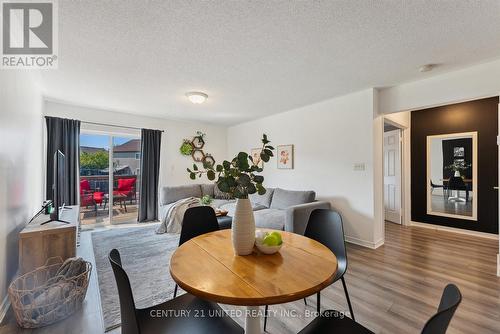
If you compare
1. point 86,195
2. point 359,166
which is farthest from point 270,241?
point 86,195

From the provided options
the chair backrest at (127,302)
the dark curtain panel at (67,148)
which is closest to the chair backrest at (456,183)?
the chair backrest at (127,302)

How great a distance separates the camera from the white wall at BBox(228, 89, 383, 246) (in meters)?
3.43

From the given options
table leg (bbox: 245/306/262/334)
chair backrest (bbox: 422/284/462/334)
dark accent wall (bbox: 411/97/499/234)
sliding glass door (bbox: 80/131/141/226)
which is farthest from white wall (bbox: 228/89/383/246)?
sliding glass door (bbox: 80/131/141/226)

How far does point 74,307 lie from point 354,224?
3.60 metres

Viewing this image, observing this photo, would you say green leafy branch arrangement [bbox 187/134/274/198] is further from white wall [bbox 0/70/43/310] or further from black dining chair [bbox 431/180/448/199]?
black dining chair [bbox 431/180/448/199]

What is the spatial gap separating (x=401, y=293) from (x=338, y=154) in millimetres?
2211

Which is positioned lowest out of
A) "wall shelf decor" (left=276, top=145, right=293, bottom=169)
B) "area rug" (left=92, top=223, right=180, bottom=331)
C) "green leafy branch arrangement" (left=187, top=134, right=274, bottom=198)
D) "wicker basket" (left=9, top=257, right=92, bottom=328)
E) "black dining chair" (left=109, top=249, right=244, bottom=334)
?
"area rug" (left=92, top=223, right=180, bottom=331)

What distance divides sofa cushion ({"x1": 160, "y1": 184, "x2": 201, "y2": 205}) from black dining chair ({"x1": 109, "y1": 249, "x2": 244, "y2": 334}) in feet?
12.9

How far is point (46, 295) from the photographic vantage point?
1.81m

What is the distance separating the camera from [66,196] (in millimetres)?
4070

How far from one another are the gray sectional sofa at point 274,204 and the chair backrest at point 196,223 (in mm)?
1304

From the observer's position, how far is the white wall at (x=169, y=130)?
4289mm

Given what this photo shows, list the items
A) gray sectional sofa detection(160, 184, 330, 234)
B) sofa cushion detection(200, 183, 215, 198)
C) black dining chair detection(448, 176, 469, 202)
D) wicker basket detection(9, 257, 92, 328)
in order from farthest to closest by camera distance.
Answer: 1. sofa cushion detection(200, 183, 215, 198)
2. black dining chair detection(448, 176, 469, 202)
3. gray sectional sofa detection(160, 184, 330, 234)
4. wicker basket detection(9, 257, 92, 328)

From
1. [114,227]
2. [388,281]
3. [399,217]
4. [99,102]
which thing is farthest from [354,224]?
[99,102]
